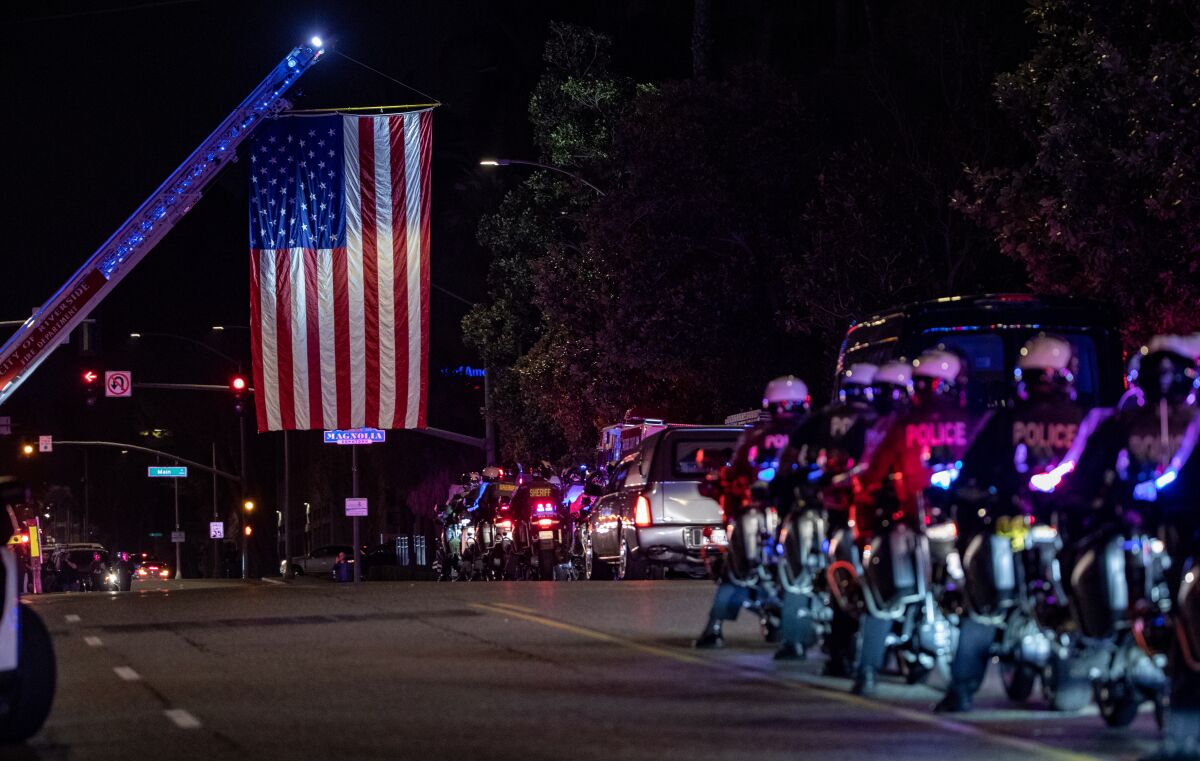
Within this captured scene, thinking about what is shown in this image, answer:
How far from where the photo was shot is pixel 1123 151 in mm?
21188

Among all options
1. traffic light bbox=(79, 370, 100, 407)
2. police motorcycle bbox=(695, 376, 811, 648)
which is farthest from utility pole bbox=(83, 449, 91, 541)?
police motorcycle bbox=(695, 376, 811, 648)

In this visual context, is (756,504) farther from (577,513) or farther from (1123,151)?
(577,513)

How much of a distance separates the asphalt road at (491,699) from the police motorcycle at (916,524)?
1.25ft

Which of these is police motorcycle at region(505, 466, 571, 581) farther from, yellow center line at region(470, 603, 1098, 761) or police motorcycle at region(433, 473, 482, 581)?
yellow center line at region(470, 603, 1098, 761)

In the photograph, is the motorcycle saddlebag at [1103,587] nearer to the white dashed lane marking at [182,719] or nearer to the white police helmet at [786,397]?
the white police helmet at [786,397]

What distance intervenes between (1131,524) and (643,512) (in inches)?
611

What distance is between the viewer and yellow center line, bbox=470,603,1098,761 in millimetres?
9406

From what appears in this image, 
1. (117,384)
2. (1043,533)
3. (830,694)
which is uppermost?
(117,384)

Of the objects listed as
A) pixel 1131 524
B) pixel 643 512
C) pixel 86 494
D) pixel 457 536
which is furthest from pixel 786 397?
pixel 86 494

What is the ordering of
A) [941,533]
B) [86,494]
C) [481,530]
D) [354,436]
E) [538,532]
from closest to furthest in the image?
[941,533], [538,532], [481,530], [354,436], [86,494]

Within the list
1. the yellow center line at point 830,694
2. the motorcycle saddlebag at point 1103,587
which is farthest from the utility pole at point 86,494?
the motorcycle saddlebag at point 1103,587

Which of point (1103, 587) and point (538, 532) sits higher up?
point (538, 532)

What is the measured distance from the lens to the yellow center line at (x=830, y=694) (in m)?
9.41

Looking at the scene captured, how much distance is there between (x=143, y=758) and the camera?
9.77 meters
